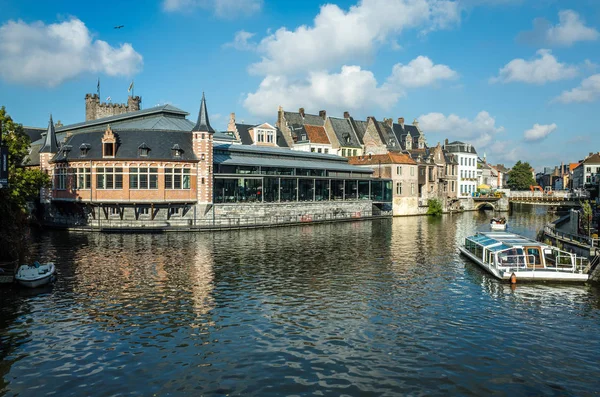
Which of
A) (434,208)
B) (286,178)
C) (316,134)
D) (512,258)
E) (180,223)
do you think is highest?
(316,134)

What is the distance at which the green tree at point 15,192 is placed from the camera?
30109mm

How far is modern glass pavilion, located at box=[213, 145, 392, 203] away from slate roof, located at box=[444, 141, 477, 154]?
121 ft

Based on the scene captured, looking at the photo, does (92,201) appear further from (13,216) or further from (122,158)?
(13,216)

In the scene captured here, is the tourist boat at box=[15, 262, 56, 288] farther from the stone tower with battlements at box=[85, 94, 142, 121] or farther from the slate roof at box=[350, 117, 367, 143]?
the slate roof at box=[350, 117, 367, 143]

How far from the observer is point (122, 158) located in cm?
5731

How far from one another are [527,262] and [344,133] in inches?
2961

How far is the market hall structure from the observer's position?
5781 cm

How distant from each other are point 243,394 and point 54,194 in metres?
57.3

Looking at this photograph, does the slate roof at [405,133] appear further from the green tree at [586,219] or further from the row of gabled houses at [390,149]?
the green tree at [586,219]

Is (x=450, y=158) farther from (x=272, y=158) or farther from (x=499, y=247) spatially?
(x=499, y=247)

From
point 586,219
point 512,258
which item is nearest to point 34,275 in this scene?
point 512,258

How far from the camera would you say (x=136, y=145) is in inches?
2311

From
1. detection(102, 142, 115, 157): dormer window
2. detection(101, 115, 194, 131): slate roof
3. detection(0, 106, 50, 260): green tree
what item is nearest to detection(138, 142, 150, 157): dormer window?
detection(102, 142, 115, 157): dormer window

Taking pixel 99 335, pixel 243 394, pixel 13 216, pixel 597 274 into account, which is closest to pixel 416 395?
pixel 243 394
